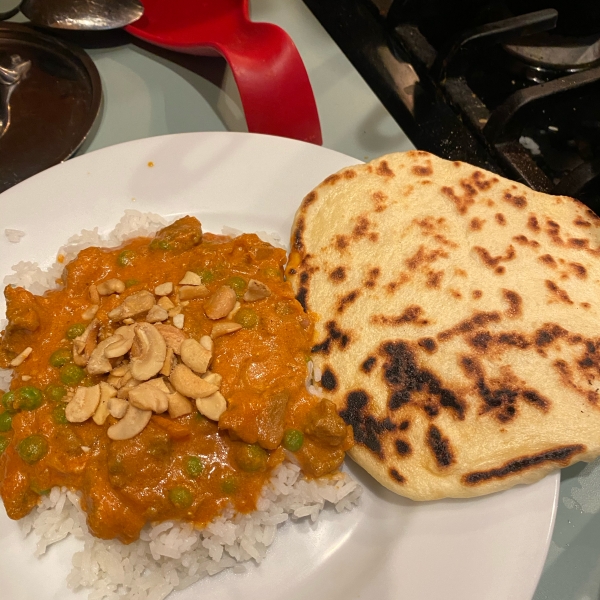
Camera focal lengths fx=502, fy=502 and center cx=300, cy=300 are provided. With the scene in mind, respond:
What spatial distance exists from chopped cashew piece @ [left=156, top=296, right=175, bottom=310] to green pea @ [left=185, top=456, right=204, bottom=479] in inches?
29.7

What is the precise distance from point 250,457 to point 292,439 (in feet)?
0.71

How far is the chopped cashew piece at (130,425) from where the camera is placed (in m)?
2.26

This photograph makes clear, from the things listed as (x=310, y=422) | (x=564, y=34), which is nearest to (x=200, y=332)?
(x=310, y=422)

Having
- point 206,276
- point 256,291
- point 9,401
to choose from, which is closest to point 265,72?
point 206,276

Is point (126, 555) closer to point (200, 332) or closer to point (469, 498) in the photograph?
point (200, 332)

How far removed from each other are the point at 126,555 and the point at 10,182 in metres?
2.55

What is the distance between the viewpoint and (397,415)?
237cm

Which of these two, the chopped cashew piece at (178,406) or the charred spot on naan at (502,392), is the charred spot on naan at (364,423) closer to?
the charred spot on naan at (502,392)

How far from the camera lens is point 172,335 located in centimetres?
244

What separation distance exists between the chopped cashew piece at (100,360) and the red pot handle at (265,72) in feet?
6.28

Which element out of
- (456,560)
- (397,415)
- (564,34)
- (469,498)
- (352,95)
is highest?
(564,34)

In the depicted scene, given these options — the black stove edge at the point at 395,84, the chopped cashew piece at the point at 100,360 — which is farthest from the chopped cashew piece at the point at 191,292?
the black stove edge at the point at 395,84

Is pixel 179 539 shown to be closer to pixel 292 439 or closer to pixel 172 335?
pixel 292 439

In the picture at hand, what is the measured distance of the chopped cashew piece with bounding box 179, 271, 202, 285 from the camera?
2.64 meters
